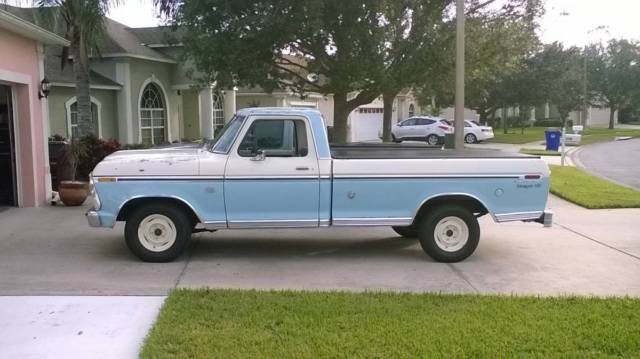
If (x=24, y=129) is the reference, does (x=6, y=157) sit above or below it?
below

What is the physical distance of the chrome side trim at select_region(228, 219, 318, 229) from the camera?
7660mm

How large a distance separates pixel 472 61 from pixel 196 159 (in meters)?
11.6

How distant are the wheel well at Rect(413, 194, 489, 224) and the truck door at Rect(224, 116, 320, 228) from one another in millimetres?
1305

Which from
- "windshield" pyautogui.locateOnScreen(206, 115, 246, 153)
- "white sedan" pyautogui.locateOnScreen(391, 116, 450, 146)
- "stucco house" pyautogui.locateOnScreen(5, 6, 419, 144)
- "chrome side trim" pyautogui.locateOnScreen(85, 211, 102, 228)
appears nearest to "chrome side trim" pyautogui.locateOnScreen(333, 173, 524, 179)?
"windshield" pyautogui.locateOnScreen(206, 115, 246, 153)

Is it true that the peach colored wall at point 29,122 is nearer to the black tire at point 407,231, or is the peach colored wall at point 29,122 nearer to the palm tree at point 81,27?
the palm tree at point 81,27

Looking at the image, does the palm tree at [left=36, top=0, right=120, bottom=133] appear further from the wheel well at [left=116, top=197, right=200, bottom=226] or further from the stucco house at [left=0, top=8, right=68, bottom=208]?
the wheel well at [left=116, top=197, right=200, bottom=226]

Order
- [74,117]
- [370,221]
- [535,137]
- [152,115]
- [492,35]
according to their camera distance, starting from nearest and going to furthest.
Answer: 1. [370,221]
2. [492,35]
3. [74,117]
4. [152,115]
5. [535,137]

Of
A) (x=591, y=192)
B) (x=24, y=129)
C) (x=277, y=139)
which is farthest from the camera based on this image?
(x=591, y=192)

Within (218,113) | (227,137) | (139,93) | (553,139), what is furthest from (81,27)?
(553,139)

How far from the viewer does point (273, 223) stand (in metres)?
7.68

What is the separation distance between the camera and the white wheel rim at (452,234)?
7906 mm

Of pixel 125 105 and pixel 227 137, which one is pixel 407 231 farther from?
pixel 125 105

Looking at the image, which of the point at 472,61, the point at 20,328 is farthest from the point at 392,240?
the point at 472,61

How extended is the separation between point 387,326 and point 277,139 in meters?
3.22
